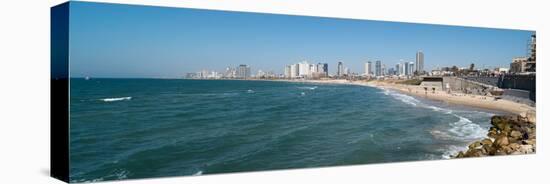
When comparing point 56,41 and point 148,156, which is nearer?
point 56,41

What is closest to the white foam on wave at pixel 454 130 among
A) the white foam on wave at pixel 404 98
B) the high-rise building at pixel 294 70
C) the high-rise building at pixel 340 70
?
the white foam on wave at pixel 404 98

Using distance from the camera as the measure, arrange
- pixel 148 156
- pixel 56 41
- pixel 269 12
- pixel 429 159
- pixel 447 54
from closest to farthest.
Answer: pixel 56 41, pixel 148 156, pixel 269 12, pixel 429 159, pixel 447 54

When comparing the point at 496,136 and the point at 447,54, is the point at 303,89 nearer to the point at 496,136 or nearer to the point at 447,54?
the point at 447,54

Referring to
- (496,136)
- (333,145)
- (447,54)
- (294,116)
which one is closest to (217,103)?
(294,116)

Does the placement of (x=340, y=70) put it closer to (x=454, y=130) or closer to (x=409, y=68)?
(x=409, y=68)

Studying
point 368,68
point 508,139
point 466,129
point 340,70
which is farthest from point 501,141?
point 340,70

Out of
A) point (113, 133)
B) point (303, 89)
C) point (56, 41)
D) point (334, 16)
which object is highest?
point (334, 16)
